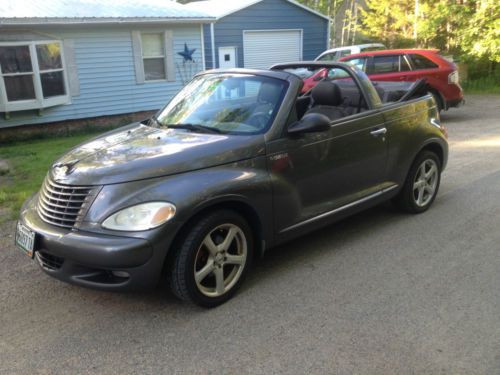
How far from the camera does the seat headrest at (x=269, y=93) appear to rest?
163 inches

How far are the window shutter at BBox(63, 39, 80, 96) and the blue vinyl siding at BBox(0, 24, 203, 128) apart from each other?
0.11 meters

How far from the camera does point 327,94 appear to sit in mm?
4809

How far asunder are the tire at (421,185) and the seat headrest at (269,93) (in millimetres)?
1978

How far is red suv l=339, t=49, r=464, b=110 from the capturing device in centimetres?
1133

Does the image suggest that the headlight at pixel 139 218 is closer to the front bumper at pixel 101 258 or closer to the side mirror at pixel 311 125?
the front bumper at pixel 101 258

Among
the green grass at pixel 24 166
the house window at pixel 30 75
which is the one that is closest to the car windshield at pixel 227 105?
the green grass at pixel 24 166

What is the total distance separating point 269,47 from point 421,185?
14.8 meters

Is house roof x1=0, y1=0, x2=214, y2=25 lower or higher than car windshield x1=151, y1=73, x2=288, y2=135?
A: higher

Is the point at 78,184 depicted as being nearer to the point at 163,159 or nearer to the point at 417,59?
the point at 163,159

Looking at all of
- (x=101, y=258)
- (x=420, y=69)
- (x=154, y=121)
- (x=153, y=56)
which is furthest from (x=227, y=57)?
(x=101, y=258)

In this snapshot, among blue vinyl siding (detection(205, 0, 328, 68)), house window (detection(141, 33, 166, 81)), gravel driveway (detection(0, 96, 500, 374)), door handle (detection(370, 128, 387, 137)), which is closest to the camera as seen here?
gravel driveway (detection(0, 96, 500, 374))

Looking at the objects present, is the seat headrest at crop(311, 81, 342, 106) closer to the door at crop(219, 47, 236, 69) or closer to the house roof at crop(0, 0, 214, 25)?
the house roof at crop(0, 0, 214, 25)

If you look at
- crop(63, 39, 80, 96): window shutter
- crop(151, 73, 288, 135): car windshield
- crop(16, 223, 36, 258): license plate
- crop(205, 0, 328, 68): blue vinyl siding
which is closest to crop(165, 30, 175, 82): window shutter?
crop(205, 0, 328, 68): blue vinyl siding

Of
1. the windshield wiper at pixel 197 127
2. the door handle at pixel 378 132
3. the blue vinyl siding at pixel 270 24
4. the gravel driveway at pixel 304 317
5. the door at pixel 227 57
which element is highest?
the blue vinyl siding at pixel 270 24
